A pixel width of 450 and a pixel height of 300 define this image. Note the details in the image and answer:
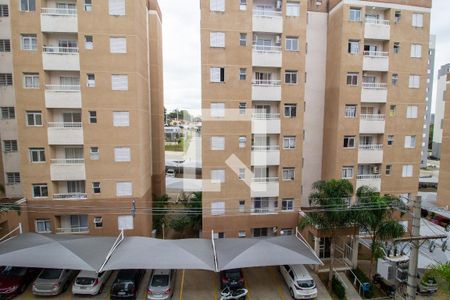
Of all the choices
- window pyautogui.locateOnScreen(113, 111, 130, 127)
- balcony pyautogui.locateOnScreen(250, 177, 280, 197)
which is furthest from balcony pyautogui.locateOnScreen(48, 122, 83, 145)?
balcony pyautogui.locateOnScreen(250, 177, 280, 197)

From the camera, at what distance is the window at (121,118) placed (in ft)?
58.9

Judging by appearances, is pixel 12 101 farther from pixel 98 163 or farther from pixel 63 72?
pixel 98 163

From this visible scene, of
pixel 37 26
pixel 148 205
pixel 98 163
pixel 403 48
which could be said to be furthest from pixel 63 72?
pixel 403 48

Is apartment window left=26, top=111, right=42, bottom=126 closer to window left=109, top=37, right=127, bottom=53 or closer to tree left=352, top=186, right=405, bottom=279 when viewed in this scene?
window left=109, top=37, right=127, bottom=53

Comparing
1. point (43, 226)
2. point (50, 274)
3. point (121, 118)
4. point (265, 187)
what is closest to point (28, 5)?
point (121, 118)

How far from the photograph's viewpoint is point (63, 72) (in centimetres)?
1811

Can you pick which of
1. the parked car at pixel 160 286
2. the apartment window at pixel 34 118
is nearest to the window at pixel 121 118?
the apartment window at pixel 34 118

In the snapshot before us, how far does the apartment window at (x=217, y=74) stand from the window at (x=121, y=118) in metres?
6.58

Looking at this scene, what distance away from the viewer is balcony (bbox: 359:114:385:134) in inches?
781

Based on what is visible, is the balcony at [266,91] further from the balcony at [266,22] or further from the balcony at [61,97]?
the balcony at [61,97]

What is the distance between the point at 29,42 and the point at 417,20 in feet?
94.3

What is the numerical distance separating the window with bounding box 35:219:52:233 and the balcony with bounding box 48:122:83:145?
5860mm

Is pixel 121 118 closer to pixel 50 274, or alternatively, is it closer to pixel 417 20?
pixel 50 274

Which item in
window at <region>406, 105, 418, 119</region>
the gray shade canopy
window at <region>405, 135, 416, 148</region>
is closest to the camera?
the gray shade canopy
